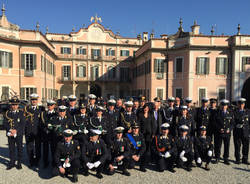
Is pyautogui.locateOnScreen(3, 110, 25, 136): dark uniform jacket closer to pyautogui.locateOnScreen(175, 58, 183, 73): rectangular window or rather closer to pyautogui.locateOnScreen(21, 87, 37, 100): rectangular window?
pyautogui.locateOnScreen(21, 87, 37, 100): rectangular window

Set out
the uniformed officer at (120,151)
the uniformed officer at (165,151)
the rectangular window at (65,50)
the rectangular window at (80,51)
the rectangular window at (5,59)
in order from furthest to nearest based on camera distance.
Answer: the rectangular window at (80,51)
the rectangular window at (65,50)
the rectangular window at (5,59)
the uniformed officer at (165,151)
the uniformed officer at (120,151)

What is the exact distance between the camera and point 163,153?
5.92 meters

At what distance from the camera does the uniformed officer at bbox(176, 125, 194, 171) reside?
5.86 m

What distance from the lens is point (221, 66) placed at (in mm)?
20812

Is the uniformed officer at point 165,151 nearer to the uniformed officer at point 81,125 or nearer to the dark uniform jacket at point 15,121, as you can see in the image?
the uniformed officer at point 81,125

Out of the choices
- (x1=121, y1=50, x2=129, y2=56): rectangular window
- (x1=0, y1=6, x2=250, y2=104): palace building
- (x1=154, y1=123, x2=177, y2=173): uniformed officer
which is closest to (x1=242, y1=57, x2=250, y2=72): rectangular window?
(x1=0, y1=6, x2=250, y2=104): palace building

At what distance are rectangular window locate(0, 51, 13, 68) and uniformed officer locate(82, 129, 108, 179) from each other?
1754 centimetres

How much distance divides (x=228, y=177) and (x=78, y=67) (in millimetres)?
28426

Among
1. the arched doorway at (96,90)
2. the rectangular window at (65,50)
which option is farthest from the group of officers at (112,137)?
the arched doorway at (96,90)

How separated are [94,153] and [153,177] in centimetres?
179

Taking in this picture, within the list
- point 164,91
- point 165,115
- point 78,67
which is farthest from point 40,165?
point 78,67

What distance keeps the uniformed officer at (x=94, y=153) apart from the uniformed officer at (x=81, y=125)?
0.45m

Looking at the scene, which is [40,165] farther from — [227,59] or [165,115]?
[227,59]

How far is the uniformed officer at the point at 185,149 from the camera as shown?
231 inches
